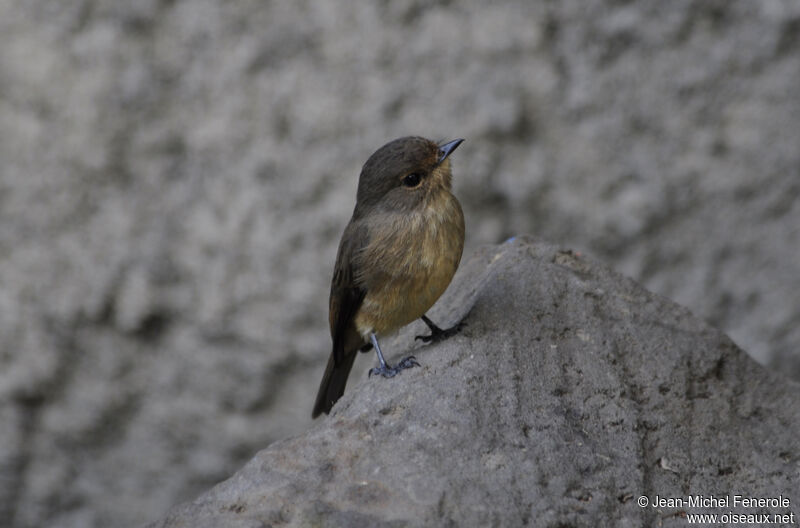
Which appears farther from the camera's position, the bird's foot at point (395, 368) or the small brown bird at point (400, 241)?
the small brown bird at point (400, 241)

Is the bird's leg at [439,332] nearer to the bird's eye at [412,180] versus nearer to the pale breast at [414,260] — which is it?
the pale breast at [414,260]

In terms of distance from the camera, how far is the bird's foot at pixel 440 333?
3682mm

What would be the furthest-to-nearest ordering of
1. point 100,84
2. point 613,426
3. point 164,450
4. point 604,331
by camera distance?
point 164,450 → point 100,84 → point 604,331 → point 613,426

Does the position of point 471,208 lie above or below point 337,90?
below

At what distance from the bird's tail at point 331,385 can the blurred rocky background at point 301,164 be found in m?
1.11

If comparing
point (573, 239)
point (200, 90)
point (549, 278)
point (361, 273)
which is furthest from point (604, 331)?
point (200, 90)

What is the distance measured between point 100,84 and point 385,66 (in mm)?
1558

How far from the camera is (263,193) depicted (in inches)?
208

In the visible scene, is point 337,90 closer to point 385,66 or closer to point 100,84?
point 385,66

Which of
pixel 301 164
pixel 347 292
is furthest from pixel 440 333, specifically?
pixel 301 164

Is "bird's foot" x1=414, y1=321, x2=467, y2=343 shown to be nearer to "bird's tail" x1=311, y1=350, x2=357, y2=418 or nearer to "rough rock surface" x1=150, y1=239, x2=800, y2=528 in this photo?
"rough rock surface" x1=150, y1=239, x2=800, y2=528

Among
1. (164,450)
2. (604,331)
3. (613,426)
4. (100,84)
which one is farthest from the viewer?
(164,450)

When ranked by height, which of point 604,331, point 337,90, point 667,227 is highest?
point 337,90

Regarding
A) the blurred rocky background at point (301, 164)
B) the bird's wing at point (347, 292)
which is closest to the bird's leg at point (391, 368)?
the bird's wing at point (347, 292)
